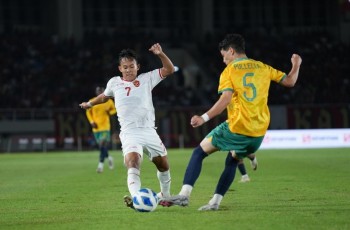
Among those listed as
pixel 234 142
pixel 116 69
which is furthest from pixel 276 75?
pixel 116 69

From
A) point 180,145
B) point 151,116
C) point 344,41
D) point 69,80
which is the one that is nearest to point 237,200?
point 151,116

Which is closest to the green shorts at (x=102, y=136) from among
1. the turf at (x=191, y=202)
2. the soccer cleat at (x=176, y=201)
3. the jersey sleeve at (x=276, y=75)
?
the turf at (x=191, y=202)

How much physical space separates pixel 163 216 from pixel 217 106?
1.62 m

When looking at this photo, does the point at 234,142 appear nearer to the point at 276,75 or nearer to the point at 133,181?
the point at 276,75

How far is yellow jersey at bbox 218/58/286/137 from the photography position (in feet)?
36.2

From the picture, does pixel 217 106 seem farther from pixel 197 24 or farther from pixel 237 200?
pixel 197 24

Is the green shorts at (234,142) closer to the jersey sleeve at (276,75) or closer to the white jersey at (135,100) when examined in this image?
the jersey sleeve at (276,75)

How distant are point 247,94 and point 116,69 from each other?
37.9m

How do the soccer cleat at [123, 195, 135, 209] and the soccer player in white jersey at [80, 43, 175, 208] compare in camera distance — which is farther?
the soccer player in white jersey at [80, 43, 175, 208]

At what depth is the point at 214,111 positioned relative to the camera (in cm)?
1058

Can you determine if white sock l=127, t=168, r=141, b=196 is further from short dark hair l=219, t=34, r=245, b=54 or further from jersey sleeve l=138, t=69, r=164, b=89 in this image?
short dark hair l=219, t=34, r=245, b=54

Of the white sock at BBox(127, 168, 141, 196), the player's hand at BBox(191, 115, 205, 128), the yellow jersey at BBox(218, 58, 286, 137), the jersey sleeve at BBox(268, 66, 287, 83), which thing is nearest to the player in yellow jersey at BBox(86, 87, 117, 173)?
the white sock at BBox(127, 168, 141, 196)

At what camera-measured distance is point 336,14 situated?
59.6m

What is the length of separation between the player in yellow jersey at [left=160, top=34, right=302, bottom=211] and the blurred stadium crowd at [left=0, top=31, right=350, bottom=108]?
34254mm
